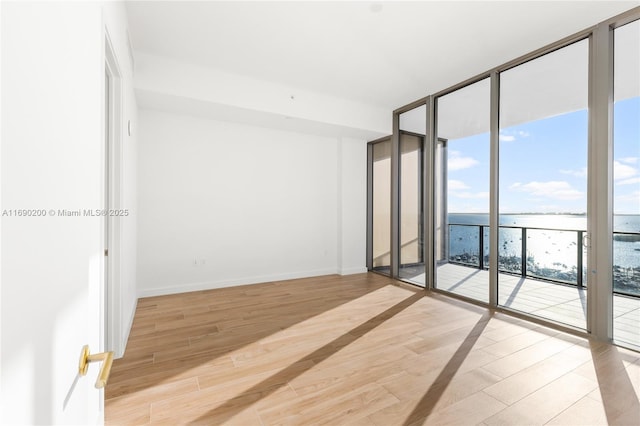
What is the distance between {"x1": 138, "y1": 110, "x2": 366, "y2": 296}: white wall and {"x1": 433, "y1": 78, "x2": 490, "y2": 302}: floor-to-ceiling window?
5.89ft

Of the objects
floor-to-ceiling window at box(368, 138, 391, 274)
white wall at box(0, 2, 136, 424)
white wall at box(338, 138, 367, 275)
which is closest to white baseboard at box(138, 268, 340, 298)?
white wall at box(338, 138, 367, 275)

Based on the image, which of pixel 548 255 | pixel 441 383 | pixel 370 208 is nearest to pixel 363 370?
pixel 441 383

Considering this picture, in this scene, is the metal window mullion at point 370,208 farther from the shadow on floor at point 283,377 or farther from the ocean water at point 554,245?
the shadow on floor at point 283,377

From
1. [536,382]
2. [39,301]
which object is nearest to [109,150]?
[39,301]

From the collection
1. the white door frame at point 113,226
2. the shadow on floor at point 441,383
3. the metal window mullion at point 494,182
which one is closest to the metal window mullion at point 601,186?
the metal window mullion at point 494,182

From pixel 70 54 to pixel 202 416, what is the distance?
1.95 meters

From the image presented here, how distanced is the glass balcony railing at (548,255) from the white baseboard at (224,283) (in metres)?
2.77

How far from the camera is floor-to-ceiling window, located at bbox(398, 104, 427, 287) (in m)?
4.81

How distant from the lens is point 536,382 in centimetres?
214

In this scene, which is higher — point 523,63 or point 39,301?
point 523,63

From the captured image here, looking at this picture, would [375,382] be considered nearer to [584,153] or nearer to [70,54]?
[70,54]

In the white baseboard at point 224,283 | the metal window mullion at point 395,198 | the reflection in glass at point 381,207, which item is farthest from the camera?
the reflection in glass at point 381,207

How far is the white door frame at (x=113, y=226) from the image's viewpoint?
8.02 ft

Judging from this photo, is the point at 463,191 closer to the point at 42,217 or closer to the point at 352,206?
the point at 352,206
